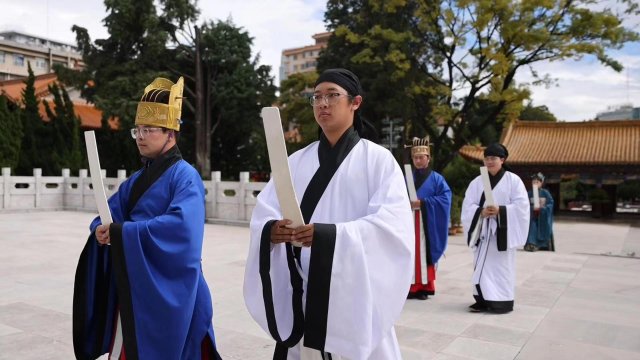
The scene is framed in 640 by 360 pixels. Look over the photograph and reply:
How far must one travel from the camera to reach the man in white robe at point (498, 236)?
5.39 metres

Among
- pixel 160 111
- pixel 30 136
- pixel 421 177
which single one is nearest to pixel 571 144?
pixel 421 177

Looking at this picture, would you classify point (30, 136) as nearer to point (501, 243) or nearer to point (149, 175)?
point (501, 243)

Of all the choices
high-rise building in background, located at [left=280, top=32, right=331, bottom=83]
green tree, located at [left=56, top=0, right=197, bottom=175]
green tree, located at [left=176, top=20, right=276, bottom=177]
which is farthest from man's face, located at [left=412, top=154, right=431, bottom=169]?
high-rise building in background, located at [left=280, top=32, right=331, bottom=83]

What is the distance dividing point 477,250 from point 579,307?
1.40 m

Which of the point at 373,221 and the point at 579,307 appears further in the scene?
the point at 579,307

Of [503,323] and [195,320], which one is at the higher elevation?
[195,320]

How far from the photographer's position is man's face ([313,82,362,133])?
2326 millimetres

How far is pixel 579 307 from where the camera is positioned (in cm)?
578

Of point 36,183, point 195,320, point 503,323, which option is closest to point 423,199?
point 503,323

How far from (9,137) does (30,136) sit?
2525mm

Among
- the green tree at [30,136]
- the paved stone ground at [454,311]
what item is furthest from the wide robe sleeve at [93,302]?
the green tree at [30,136]

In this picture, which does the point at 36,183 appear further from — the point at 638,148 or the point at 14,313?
the point at 638,148

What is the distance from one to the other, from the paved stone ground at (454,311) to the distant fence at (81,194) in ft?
14.2

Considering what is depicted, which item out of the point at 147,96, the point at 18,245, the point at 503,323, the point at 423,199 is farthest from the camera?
the point at 18,245
